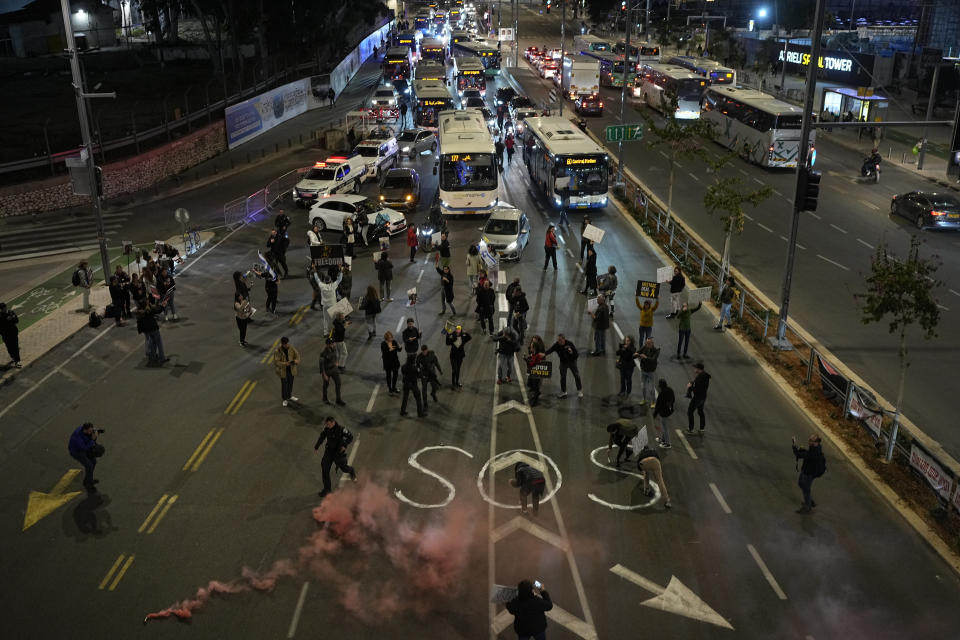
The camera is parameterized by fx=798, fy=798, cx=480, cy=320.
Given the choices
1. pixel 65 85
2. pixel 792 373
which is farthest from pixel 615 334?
pixel 65 85

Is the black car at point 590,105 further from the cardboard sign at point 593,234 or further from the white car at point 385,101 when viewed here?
the cardboard sign at point 593,234

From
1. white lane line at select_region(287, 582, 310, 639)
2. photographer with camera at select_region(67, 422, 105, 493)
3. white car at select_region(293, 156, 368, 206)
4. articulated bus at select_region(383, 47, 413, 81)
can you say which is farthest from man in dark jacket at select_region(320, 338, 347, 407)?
articulated bus at select_region(383, 47, 413, 81)

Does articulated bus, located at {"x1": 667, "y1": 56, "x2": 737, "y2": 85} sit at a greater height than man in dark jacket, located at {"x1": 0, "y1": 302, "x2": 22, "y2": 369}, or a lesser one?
greater

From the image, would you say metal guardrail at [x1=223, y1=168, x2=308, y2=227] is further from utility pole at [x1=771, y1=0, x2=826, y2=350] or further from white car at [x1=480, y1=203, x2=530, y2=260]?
utility pole at [x1=771, y1=0, x2=826, y2=350]

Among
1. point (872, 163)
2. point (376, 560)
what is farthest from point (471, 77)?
point (376, 560)

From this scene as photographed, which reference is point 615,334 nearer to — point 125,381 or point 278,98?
point 125,381

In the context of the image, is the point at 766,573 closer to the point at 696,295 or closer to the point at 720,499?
the point at 720,499

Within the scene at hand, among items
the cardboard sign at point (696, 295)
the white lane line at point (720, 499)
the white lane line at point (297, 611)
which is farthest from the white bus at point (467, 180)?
the white lane line at point (297, 611)
